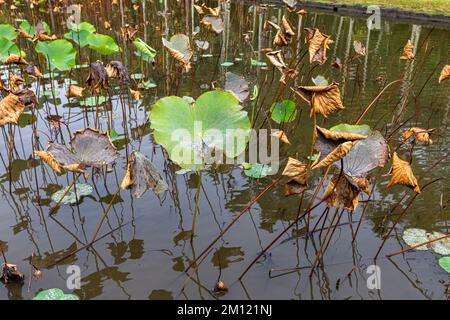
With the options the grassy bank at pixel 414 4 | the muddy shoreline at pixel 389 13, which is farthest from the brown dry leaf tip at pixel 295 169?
the grassy bank at pixel 414 4

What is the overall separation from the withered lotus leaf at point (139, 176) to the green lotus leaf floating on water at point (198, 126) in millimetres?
111

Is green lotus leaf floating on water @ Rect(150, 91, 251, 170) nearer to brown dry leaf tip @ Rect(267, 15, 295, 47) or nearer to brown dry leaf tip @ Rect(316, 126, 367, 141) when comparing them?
brown dry leaf tip @ Rect(316, 126, 367, 141)

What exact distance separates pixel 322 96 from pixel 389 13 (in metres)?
9.02

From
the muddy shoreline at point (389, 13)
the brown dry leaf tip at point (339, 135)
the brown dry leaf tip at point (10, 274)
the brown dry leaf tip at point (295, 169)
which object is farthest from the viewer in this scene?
the muddy shoreline at point (389, 13)

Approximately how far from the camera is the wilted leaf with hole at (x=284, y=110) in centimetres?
232

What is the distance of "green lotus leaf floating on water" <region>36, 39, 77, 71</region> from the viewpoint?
2568 millimetres

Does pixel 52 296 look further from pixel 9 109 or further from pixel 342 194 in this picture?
pixel 342 194

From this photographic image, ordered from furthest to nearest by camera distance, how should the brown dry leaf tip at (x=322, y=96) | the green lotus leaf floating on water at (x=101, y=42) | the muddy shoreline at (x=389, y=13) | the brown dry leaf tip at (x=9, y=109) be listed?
the muddy shoreline at (x=389, y=13) < the green lotus leaf floating on water at (x=101, y=42) < the brown dry leaf tip at (x=9, y=109) < the brown dry leaf tip at (x=322, y=96)

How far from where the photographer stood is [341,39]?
625 centimetres

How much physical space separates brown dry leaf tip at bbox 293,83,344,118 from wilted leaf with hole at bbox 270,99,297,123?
1.08 m

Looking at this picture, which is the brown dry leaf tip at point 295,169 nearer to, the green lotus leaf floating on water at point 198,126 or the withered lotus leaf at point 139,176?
the green lotus leaf floating on water at point 198,126
